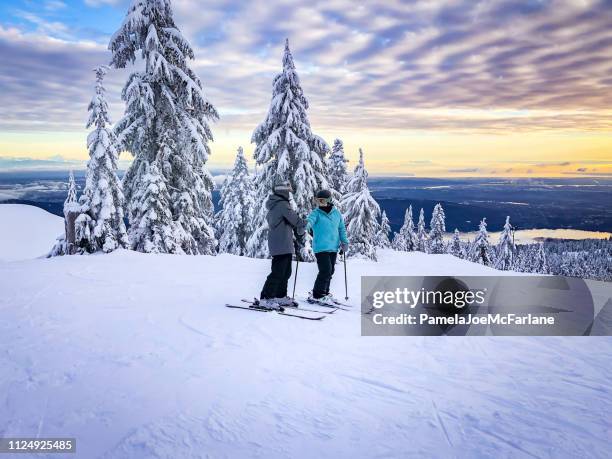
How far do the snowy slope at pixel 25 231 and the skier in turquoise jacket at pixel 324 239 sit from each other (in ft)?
84.6

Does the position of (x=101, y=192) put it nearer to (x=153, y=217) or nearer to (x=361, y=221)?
(x=153, y=217)

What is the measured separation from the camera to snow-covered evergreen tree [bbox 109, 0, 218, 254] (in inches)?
629

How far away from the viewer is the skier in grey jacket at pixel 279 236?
6.88m

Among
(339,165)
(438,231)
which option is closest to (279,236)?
(339,165)

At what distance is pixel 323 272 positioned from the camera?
7.62 meters

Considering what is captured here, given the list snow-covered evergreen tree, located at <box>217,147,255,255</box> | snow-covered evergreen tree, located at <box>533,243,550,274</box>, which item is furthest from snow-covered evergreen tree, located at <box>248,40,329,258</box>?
snow-covered evergreen tree, located at <box>533,243,550,274</box>

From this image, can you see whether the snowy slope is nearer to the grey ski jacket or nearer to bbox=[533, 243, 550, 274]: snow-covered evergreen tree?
the grey ski jacket

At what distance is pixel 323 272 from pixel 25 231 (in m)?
32.7

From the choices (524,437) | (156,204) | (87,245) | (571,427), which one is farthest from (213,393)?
(156,204)

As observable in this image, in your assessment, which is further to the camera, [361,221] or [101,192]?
[361,221]

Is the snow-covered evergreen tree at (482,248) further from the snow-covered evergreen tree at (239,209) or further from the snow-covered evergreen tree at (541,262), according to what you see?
the snow-covered evergreen tree at (541,262)

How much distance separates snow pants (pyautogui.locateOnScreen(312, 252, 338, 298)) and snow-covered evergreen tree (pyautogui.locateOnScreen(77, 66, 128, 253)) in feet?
30.7

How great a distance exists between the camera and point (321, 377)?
4211mm

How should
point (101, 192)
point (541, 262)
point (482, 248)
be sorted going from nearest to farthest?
point (101, 192) → point (482, 248) → point (541, 262)
